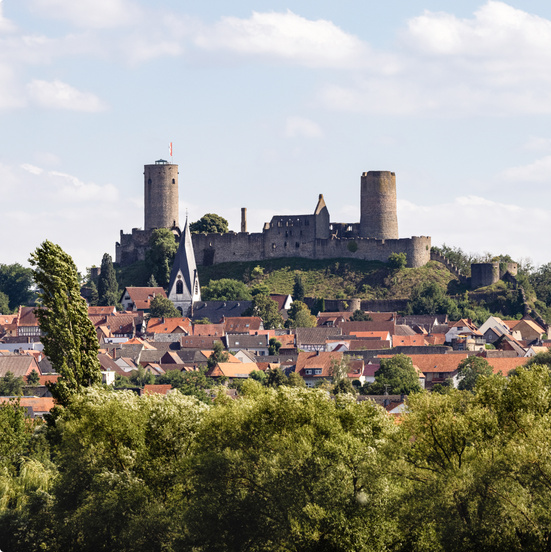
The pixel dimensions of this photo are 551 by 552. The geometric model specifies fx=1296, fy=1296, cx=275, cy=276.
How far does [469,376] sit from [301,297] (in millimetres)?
37893

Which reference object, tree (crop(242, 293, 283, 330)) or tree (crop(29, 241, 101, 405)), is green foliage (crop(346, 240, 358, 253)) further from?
tree (crop(29, 241, 101, 405))

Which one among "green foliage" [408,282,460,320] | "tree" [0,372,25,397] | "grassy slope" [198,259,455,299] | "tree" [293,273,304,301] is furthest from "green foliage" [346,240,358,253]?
"tree" [0,372,25,397]

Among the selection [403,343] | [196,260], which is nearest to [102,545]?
[403,343]

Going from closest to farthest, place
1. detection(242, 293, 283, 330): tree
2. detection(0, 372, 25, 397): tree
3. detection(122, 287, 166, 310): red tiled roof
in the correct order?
detection(0, 372, 25, 397): tree, detection(242, 293, 283, 330): tree, detection(122, 287, 166, 310): red tiled roof

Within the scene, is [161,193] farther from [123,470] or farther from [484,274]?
[123,470]

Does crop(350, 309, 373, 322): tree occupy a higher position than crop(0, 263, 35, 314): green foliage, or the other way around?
crop(0, 263, 35, 314): green foliage

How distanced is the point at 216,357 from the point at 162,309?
18.9 m

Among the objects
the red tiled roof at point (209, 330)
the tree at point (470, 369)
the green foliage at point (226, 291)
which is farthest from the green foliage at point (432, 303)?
the tree at point (470, 369)

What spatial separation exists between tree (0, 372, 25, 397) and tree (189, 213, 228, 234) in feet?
150

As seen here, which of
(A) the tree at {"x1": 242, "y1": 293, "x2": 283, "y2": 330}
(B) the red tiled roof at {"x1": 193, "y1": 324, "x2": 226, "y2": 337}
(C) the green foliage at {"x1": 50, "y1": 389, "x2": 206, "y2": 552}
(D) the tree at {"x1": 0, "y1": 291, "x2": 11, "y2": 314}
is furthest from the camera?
(D) the tree at {"x1": 0, "y1": 291, "x2": 11, "y2": 314}

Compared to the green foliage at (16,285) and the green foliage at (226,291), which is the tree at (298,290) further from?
the green foliage at (16,285)

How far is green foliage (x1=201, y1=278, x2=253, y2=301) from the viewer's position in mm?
108000

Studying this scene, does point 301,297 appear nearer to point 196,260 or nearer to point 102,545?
point 196,260

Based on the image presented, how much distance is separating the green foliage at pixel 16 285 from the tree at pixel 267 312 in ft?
87.4
